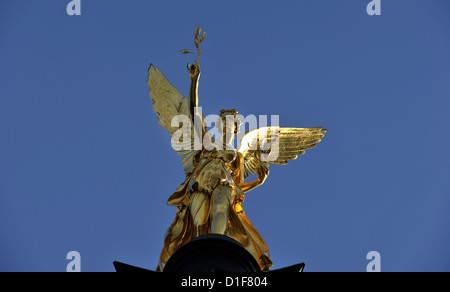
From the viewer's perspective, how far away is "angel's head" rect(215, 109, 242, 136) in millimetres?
18828

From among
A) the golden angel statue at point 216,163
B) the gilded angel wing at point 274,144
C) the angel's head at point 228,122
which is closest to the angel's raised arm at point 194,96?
the golden angel statue at point 216,163

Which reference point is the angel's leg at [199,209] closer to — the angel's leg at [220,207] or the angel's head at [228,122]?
the angel's leg at [220,207]

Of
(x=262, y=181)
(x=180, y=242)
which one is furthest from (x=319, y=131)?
(x=180, y=242)

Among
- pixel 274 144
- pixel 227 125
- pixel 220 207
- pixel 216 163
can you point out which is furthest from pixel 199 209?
pixel 274 144

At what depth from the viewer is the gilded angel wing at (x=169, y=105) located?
1914 centimetres

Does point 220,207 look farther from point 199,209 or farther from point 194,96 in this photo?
point 194,96

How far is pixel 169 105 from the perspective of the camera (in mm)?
19859

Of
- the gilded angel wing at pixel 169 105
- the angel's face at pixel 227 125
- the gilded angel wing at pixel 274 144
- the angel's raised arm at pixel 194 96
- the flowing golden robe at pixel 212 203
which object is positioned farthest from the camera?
the gilded angel wing at pixel 274 144

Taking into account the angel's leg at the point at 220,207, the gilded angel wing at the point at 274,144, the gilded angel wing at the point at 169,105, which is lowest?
the angel's leg at the point at 220,207

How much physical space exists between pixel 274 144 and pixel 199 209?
3.63 meters

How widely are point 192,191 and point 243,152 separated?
210 centimetres

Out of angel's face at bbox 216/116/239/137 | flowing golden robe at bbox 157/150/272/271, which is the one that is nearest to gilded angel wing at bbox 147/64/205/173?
flowing golden robe at bbox 157/150/272/271

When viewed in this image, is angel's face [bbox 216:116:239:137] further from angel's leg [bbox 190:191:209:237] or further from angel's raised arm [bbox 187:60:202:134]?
angel's leg [bbox 190:191:209:237]
